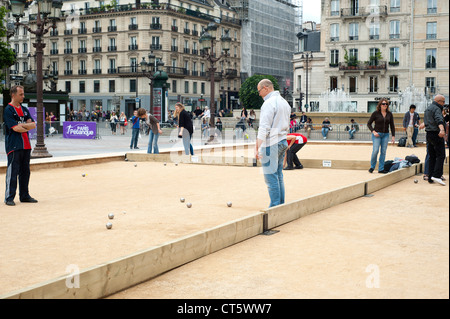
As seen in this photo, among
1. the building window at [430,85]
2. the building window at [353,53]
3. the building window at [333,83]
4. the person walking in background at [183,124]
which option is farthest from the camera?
the building window at [333,83]

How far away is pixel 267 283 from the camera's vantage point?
456 cm

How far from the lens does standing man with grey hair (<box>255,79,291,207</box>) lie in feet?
23.5

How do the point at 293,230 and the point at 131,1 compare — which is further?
the point at 131,1

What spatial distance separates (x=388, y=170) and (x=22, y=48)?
263ft

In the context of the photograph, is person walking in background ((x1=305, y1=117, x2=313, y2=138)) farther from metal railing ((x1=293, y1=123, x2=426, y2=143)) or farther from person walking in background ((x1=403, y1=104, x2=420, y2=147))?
person walking in background ((x1=403, y1=104, x2=420, y2=147))

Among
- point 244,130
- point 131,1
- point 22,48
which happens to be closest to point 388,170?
point 244,130

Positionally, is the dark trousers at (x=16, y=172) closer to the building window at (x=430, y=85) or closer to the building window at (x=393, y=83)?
the building window at (x=430, y=85)

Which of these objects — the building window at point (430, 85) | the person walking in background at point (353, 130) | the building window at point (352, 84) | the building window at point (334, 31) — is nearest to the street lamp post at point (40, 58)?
the person walking in background at point (353, 130)

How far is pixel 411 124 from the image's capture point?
2292cm

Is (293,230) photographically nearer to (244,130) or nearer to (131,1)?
(244,130)

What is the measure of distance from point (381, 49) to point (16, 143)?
5895 cm

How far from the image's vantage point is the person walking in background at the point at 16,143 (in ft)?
28.0

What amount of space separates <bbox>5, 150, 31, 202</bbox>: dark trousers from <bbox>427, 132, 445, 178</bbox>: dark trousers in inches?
291

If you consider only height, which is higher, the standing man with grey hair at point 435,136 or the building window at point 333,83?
the building window at point 333,83
